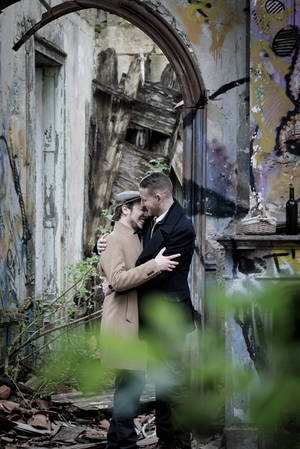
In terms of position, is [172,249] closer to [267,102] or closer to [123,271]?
[123,271]

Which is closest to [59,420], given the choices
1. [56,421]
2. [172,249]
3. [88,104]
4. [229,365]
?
[56,421]

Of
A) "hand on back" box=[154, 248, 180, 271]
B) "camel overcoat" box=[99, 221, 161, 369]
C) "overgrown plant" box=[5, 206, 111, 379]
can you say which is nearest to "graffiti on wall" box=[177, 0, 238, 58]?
"overgrown plant" box=[5, 206, 111, 379]

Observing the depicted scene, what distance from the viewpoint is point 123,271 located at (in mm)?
Answer: 4090

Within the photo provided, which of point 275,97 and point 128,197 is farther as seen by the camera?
point 275,97

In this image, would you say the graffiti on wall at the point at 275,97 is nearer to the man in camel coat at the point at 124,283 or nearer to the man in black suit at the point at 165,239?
the man in black suit at the point at 165,239

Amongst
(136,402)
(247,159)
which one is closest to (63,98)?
(247,159)

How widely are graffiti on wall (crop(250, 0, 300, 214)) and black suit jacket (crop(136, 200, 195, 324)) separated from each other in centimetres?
118

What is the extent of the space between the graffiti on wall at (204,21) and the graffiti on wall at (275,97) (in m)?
0.54

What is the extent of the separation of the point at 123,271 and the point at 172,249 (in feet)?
1.05

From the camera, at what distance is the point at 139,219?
432cm

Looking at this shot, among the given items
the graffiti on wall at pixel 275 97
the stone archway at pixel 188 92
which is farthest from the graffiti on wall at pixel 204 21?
the graffiti on wall at pixel 275 97

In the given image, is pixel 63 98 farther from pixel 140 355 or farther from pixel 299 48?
pixel 140 355

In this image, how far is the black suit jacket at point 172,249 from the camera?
4.10 meters

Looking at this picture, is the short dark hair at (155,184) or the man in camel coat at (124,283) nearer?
the man in camel coat at (124,283)
